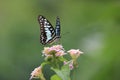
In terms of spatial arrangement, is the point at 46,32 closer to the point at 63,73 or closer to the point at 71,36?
the point at 63,73

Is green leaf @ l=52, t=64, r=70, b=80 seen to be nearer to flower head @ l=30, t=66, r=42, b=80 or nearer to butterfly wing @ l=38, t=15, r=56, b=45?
flower head @ l=30, t=66, r=42, b=80

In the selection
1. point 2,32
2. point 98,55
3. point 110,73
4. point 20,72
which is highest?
point 2,32

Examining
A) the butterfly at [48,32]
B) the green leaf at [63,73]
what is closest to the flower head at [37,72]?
the green leaf at [63,73]

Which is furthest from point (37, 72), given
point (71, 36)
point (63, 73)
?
point (71, 36)

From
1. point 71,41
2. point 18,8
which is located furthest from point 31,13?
point 71,41

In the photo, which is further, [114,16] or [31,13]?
[31,13]

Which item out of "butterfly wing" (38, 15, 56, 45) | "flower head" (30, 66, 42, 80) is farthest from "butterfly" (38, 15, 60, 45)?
"flower head" (30, 66, 42, 80)

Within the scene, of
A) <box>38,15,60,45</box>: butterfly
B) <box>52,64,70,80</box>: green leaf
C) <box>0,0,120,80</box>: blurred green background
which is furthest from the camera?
<box>0,0,120,80</box>: blurred green background

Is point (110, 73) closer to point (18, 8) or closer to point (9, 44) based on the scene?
point (9, 44)
